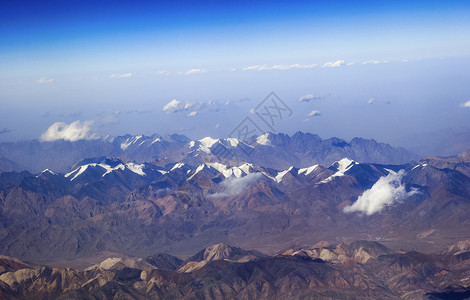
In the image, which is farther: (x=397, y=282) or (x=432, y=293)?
(x=397, y=282)

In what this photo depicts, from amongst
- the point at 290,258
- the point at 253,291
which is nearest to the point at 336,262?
the point at 290,258

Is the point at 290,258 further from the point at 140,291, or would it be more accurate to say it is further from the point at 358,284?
the point at 140,291

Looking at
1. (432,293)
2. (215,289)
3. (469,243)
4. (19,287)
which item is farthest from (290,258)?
(19,287)

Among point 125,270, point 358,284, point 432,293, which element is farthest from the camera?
point 125,270

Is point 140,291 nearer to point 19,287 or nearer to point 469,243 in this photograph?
point 19,287

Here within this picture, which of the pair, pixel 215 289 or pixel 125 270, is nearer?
pixel 215 289

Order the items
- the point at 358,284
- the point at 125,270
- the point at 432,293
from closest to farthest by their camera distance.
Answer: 1. the point at 432,293
2. the point at 358,284
3. the point at 125,270
